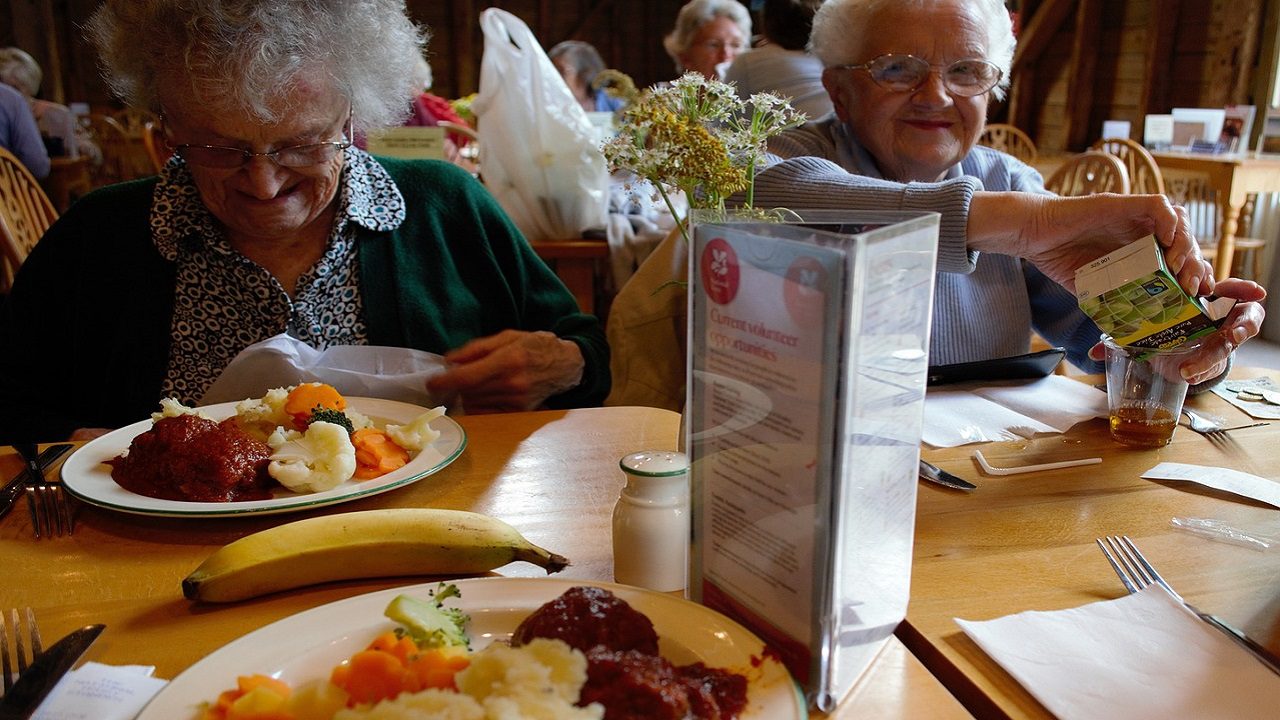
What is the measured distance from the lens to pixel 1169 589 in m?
0.78

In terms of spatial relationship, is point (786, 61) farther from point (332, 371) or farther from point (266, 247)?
point (332, 371)

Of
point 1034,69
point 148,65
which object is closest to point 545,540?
point 148,65

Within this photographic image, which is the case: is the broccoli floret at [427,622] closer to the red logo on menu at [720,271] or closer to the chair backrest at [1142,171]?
the red logo on menu at [720,271]

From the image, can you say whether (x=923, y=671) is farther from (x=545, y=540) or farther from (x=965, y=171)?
(x=965, y=171)

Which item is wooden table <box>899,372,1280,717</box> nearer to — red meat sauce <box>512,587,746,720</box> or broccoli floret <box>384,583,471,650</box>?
red meat sauce <box>512,587,746,720</box>

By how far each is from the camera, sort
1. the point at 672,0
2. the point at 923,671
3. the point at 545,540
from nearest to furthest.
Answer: the point at 923,671 < the point at 545,540 < the point at 672,0

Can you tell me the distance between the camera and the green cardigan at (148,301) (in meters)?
1.53

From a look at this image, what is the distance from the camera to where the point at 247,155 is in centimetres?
137

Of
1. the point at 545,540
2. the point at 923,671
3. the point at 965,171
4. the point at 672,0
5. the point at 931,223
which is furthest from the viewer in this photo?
the point at 672,0

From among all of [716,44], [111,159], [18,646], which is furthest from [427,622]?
[111,159]

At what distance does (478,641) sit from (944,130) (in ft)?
4.40

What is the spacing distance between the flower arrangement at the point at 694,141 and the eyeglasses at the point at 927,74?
89cm

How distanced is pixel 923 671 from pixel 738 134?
45 centimetres

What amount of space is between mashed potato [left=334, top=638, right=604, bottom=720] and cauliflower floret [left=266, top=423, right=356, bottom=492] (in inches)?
19.6
